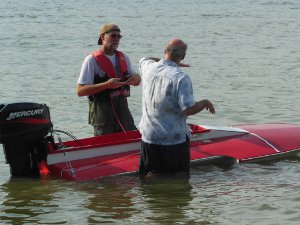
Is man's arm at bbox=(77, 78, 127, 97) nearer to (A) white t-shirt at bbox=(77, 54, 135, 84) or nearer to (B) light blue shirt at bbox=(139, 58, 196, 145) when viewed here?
(A) white t-shirt at bbox=(77, 54, 135, 84)

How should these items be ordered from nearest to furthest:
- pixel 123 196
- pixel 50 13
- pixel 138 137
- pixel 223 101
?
pixel 123 196, pixel 138 137, pixel 223 101, pixel 50 13

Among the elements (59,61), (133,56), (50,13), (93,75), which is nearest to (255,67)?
(133,56)

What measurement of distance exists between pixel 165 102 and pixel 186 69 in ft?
35.9

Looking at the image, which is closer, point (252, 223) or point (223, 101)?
point (252, 223)

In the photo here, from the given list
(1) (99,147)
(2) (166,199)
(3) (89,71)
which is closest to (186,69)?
(1) (99,147)

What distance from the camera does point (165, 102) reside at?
774cm

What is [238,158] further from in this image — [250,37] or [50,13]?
[50,13]

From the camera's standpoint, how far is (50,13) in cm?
3244

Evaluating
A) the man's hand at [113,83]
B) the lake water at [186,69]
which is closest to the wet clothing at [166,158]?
the lake water at [186,69]

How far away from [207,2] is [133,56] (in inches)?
646

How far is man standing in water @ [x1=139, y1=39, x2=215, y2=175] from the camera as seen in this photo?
7.59 metres

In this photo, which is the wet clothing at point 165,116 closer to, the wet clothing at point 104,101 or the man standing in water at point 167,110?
the man standing in water at point 167,110

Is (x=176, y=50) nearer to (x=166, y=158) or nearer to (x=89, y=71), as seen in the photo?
(x=166, y=158)

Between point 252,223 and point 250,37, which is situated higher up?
point 250,37
